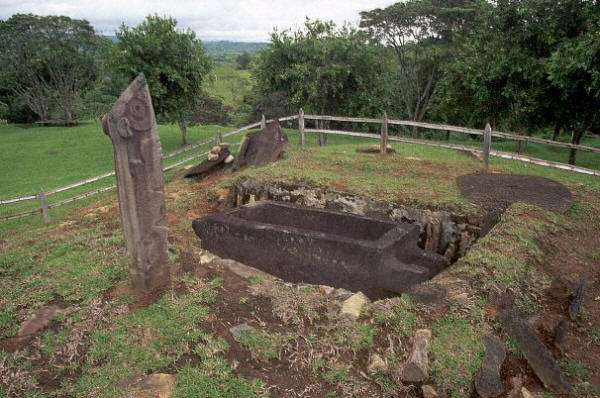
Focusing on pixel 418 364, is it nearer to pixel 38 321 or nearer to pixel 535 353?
pixel 535 353

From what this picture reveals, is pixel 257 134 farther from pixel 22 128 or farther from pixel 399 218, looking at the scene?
pixel 22 128

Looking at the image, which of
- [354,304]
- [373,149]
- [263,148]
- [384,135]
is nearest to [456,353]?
[354,304]

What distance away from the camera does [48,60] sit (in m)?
25.9

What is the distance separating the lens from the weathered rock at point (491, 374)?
359 cm

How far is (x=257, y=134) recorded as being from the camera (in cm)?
1175

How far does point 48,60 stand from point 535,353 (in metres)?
30.0

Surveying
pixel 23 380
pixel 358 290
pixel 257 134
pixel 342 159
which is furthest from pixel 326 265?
pixel 257 134

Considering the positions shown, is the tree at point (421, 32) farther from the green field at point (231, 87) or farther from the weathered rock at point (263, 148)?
the green field at point (231, 87)

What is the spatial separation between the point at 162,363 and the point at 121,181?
87.6 inches

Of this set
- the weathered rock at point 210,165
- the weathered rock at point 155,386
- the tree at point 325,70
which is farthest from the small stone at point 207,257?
the tree at point 325,70

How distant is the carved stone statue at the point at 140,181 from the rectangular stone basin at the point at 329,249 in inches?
44.1

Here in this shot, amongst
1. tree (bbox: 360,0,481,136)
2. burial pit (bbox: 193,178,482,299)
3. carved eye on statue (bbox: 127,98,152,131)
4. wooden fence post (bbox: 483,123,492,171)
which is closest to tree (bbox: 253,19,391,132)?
tree (bbox: 360,0,481,136)

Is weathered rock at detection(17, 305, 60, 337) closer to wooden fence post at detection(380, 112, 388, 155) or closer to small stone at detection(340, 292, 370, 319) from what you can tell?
small stone at detection(340, 292, 370, 319)

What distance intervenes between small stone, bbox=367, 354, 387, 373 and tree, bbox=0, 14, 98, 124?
28718 millimetres
